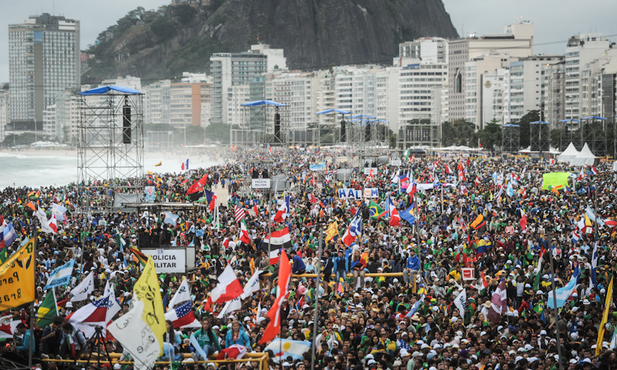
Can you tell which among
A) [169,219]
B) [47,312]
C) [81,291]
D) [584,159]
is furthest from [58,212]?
[584,159]

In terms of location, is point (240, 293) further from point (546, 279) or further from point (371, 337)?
point (546, 279)

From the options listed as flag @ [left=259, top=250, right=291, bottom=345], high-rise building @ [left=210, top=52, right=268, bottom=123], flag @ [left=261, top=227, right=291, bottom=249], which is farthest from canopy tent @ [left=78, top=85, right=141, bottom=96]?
high-rise building @ [left=210, top=52, right=268, bottom=123]

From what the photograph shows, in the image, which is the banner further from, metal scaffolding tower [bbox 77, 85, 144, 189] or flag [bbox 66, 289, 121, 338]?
flag [bbox 66, 289, 121, 338]

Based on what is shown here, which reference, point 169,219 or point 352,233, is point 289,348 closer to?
point 352,233

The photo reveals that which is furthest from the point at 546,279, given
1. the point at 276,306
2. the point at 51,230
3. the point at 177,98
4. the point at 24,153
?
the point at 177,98

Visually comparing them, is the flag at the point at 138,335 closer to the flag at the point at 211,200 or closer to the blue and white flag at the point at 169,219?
the blue and white flag at the point at 169,219

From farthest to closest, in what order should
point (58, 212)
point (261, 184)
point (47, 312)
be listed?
1. point (261, 184)
2. point (58, 212)
3. point (47, 312)
